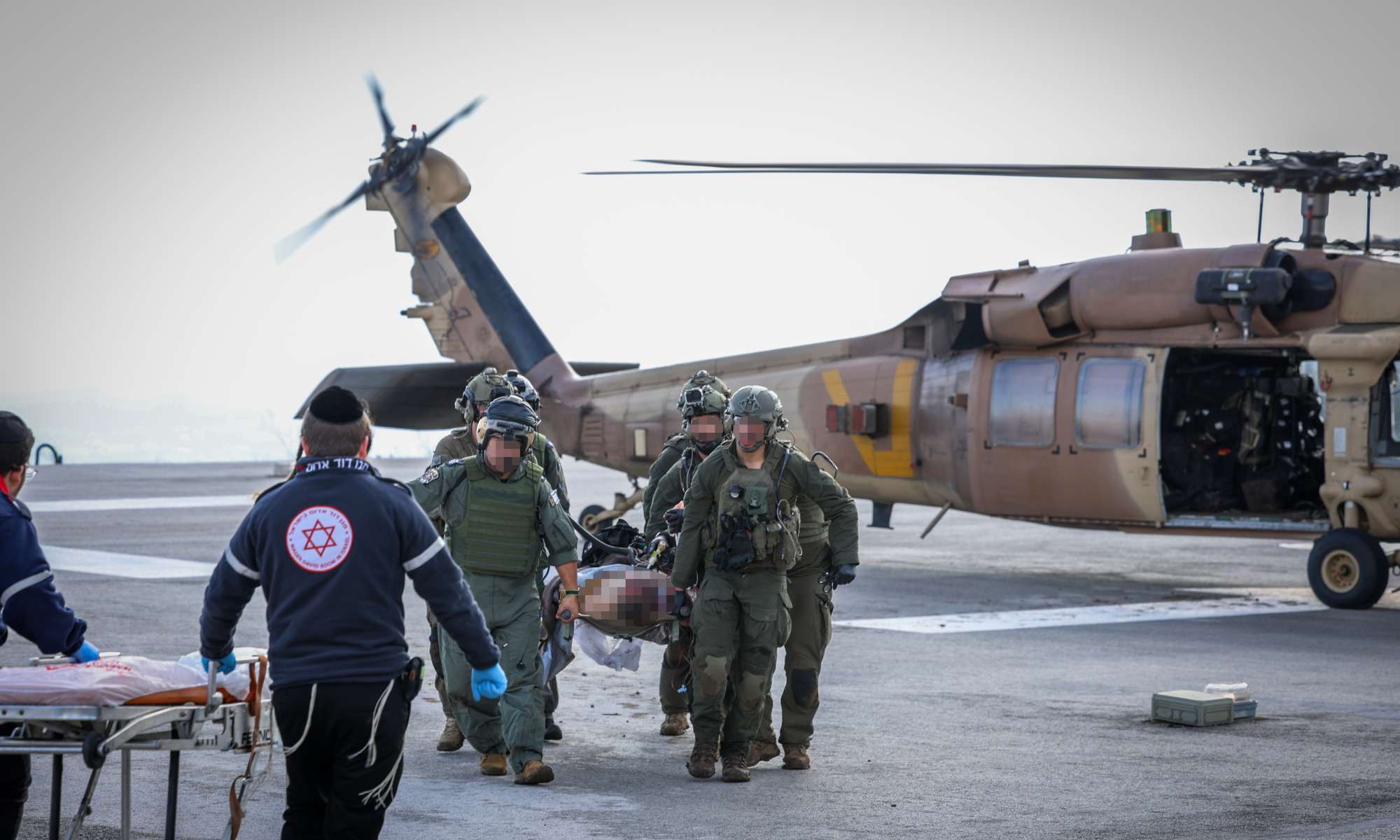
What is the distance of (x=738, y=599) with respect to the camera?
7.52 m

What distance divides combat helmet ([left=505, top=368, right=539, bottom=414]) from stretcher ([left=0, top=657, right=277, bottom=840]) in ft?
10.1

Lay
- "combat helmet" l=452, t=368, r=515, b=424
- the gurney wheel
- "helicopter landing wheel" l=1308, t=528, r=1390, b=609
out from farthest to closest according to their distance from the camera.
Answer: "helicopter landing wheel" l=1308, t=528, r=1390, b=609, "combat helmet" l=452, t=368, r=515, b=424, the gurney wheel

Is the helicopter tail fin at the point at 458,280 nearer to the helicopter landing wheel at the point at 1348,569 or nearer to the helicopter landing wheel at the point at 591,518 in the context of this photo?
the helicopter landing wheel at the point at 591,518

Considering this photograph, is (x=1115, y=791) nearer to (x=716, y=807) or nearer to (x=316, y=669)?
(x=716, y=807)

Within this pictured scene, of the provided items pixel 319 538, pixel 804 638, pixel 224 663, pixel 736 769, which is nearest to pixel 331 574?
pixel 319 538

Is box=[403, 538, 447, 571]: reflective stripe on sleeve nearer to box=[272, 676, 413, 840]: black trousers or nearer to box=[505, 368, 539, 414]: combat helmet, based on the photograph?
box=[272, 676, 413, 840]: black trousers

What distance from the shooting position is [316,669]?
15.6ft

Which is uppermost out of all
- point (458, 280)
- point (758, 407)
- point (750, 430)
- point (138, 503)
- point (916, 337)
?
point (458, 280)

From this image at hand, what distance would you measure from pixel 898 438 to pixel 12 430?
1144 centimetres

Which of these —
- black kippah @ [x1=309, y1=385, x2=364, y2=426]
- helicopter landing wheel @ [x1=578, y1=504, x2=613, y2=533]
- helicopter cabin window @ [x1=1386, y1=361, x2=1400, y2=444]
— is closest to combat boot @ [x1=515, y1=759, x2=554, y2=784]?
black kippah @ [x1=309, y1=385, x2=364, y2=426]

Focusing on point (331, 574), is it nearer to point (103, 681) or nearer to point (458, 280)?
point (103, 681)

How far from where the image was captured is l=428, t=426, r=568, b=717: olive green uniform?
806cm

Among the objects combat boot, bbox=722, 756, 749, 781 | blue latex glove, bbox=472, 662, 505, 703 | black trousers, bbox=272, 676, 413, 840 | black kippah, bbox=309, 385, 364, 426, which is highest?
black kippah, bbox=309, 385, 364, 426

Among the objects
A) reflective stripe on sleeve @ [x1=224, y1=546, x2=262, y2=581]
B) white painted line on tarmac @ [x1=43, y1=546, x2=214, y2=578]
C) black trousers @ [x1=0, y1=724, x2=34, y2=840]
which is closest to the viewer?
reflective stripe on sleeve @ [x1=224, y1=546, x2=262, y2=581]
